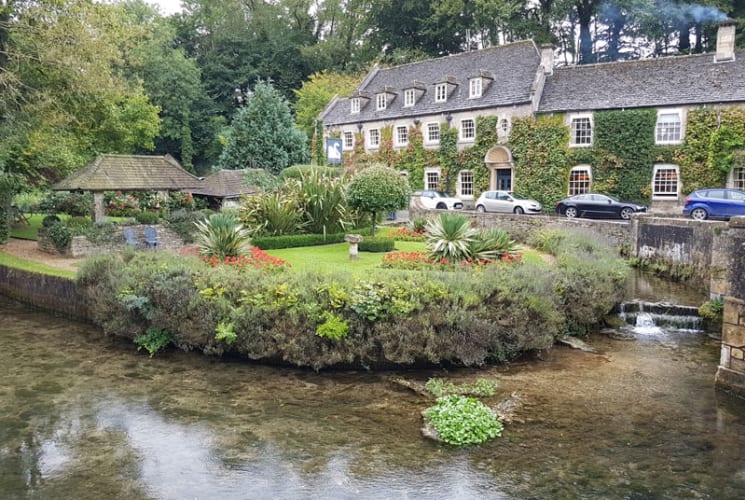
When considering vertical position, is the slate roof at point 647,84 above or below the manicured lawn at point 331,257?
above

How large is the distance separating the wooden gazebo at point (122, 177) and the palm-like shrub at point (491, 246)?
13.6 meters

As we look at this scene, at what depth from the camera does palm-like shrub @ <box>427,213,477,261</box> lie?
15641 mm

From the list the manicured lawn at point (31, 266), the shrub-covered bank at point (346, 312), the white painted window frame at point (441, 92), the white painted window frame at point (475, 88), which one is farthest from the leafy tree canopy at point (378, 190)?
the white painted window frame at point (441, 92)

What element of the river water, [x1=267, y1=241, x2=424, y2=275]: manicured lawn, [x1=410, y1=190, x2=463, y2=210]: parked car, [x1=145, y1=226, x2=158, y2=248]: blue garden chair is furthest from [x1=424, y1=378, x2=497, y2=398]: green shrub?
[x1=410, y1=190, x2=463, y2=210]: parked car

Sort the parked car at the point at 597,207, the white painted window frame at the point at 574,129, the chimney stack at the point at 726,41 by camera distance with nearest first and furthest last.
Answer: the parked car at the point at 597,207, the chimney stack at the point at 726,41, the white painted window frame at the point at 574,129

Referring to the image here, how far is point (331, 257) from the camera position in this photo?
693 inches

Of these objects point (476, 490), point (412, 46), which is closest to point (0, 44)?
point (476, 490)

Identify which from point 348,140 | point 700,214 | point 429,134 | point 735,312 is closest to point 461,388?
point 735,312

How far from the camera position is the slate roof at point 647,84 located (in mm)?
27703

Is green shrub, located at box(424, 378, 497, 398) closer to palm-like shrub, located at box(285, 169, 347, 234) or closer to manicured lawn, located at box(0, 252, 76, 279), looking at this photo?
palm-like shrub, located at box(285, 169, 347, 234)

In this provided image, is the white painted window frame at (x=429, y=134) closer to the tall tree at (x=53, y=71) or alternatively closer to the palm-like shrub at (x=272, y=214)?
the palm-like shrub at (x=272, y=214)

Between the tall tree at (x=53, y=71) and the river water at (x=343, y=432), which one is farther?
the tall tree at (x=53, y=71)

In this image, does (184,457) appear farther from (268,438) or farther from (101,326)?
(101,326)

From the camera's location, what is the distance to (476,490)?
750 cm
